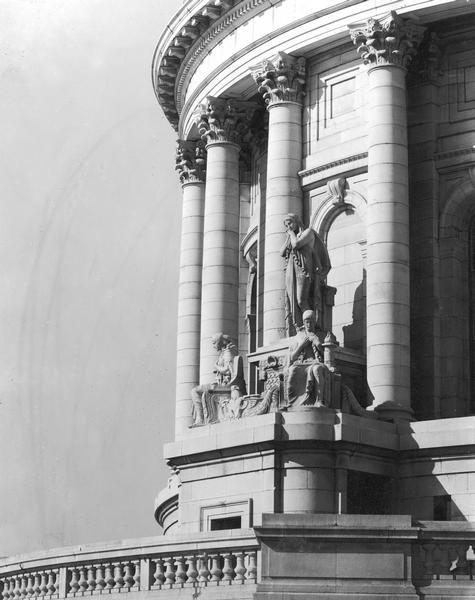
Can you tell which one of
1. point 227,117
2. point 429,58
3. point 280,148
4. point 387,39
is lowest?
point 280,148

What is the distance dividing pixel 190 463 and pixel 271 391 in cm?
314

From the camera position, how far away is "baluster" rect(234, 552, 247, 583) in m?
32.8

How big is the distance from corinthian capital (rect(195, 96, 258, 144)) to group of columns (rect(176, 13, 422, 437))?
0.12 ft

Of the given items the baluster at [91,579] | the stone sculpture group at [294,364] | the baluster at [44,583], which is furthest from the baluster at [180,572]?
the stone sculpture group at [294,364]

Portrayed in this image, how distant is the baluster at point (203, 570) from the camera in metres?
33.4

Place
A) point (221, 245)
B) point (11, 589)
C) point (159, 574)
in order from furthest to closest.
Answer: point (221, 245)
point (11, 589)
point (159, 574)

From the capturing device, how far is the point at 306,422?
40.7 meters

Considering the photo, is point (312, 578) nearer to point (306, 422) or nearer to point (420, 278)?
point (306, 422)

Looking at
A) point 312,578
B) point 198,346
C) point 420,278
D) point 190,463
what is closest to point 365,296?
point 420,278

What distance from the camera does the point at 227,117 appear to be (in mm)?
55906

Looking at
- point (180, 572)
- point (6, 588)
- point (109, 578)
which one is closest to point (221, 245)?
point (6, 588)

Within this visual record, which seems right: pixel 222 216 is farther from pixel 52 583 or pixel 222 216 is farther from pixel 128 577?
pixel 128 577

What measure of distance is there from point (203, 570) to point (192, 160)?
30566mm

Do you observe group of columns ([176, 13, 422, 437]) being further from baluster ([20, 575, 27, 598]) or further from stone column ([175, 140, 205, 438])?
baluster ([20, 575, 27, 598])
